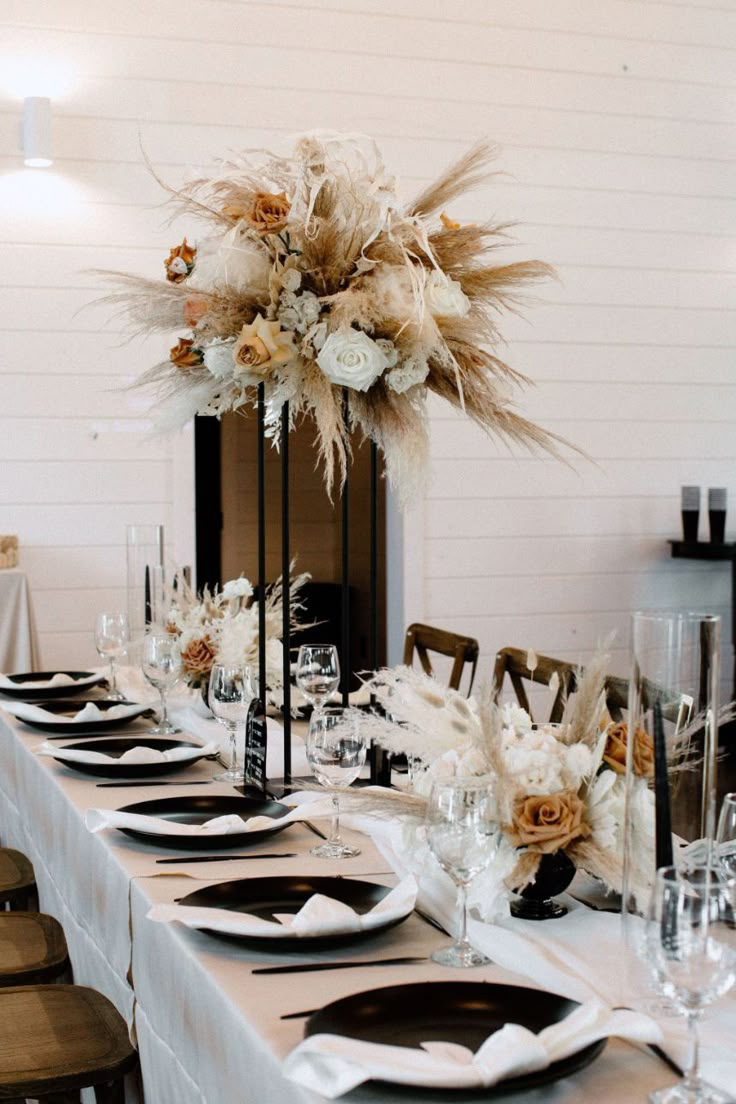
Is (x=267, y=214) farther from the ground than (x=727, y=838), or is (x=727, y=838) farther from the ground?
(x=267, y=214)

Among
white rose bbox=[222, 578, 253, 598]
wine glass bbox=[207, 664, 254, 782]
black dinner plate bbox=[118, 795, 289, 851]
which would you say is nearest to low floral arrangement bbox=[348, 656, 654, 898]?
black dinner plate bbox=[118, 795, 289, 851]

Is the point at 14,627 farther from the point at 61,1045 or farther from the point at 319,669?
the point at 61,1045

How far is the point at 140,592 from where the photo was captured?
434 centimetres

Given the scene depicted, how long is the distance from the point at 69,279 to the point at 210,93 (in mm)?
1029

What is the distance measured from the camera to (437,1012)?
1321 millimetres

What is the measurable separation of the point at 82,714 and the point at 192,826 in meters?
1.05

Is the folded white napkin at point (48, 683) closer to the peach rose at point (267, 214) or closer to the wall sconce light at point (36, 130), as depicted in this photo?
the peach rose at point (267, 214)

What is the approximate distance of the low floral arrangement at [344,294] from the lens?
2.20 metres

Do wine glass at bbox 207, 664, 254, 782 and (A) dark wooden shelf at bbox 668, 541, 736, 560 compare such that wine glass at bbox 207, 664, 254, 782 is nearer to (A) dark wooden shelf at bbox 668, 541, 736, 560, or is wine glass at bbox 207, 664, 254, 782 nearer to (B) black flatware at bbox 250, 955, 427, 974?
(B) black flatware at bbox 250, 955, 427, 974

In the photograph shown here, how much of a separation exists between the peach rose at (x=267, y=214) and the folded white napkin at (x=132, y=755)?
3.30ft

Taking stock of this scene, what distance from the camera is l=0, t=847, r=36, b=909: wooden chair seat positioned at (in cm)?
280

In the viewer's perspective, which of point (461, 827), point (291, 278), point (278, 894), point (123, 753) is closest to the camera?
point (461, 827)

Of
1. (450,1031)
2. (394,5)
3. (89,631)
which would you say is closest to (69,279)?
(89,631)

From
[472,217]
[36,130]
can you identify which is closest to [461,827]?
[36,130]
